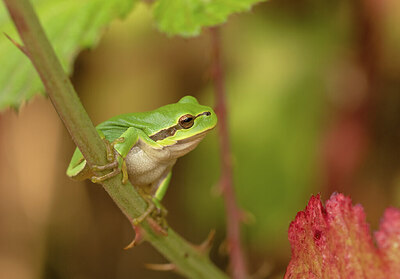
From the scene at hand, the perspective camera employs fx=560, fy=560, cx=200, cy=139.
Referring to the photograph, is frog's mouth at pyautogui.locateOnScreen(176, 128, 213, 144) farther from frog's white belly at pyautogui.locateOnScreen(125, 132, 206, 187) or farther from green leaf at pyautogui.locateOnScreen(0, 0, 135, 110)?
green leaf at pyautogui.locateOnScreen(0, 0, 135, 110)

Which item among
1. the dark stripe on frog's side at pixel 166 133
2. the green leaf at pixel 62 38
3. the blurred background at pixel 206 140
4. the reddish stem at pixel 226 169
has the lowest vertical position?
the blurred background at pixel 206 140

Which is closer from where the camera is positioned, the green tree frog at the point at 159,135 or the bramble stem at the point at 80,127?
the bramble stem at the point at 80,127

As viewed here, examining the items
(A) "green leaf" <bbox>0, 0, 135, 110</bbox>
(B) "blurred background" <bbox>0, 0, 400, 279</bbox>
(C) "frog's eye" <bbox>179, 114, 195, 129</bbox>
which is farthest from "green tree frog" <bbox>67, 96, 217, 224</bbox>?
(B) "blurred background" <bbox>0, 0, 400, 279</bbox>

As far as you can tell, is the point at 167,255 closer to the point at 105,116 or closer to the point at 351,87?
the point at 351,87

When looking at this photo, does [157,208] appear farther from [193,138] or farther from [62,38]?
[62,38]

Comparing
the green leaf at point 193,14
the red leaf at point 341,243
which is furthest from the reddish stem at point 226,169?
the red leaf at point 341,243

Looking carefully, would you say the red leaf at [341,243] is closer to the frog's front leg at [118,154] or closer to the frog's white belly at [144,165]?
the frog's front leg at [118,154]

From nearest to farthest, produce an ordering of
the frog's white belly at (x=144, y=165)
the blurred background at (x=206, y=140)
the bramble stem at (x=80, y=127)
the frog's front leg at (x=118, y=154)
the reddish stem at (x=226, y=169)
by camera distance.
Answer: the bramble stem at (x=80, y=127), the frog's front leg at (x=118, y=154), the frog's white belly at (x=144, y=165), the reddish stem at (x=226, y=169), the blurred background at (x=206, y=140)

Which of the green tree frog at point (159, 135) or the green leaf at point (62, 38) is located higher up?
the green leaf at point (62, 38)
